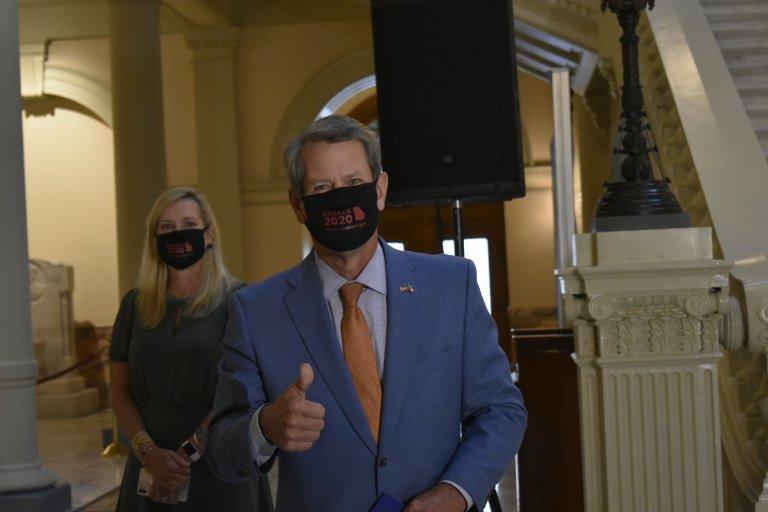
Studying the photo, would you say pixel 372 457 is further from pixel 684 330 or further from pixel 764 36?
pixel 764 36

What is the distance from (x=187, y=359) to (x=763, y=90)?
520 centimetres

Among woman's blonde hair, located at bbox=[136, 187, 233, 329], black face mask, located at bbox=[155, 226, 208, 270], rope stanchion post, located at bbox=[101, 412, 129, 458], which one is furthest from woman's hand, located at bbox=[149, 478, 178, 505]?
rope stanchion post, located at bbox=[101, 412, 129, 458]

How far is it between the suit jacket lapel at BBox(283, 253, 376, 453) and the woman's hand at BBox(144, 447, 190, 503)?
146cm

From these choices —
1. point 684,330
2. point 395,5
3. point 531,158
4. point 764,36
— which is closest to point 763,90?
point 764,36

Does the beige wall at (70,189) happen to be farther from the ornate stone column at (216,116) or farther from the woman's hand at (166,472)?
the woman's hand at (166,472)

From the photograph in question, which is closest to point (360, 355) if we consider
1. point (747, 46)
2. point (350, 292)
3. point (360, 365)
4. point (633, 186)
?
point (360, 365)

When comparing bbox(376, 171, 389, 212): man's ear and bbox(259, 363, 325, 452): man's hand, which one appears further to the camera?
bbox(376, 171, 389, 212): man's ear

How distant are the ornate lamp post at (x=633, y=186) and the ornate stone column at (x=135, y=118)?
30.7ft

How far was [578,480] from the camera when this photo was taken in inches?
193

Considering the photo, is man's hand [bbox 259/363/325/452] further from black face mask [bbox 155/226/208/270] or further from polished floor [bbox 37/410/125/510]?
polished floor [bbox 37/410/125/510]

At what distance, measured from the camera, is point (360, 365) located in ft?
8.23

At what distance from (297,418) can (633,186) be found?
2447mm

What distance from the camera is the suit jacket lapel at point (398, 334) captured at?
8.07 ft

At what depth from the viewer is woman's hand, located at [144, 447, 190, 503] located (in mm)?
3830
